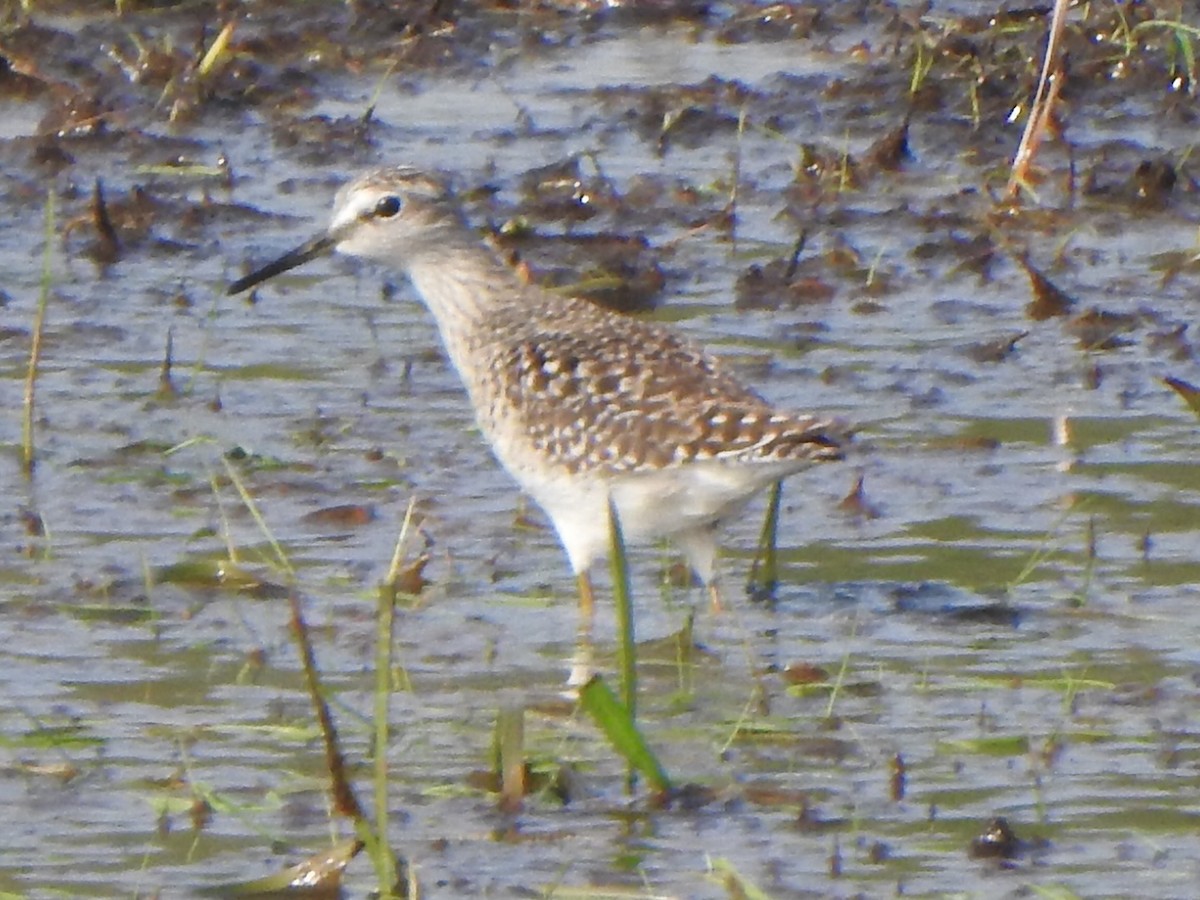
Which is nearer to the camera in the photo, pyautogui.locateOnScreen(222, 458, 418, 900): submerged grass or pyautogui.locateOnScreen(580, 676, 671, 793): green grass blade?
pyautogui.locateOnScreen(222, 458, 418, 900): submerged grass

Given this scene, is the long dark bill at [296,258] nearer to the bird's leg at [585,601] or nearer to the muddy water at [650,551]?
the muddy water at [650,551]

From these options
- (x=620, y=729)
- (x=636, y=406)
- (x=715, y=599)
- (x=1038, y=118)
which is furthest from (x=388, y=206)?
(x=1038, y=118)

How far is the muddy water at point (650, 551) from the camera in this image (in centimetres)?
577

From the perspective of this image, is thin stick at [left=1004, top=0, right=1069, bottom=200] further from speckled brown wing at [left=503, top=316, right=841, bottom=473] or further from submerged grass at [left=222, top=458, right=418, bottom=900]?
submerged grass at [left=222, top=458, right=418, bottom=900]

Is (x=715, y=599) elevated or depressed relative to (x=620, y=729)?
elevated

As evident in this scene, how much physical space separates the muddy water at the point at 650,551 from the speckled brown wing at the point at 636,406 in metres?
0.45

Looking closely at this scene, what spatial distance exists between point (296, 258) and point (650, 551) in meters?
1.32

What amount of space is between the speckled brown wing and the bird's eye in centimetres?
70

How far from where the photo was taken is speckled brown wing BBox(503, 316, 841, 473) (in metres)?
6.74

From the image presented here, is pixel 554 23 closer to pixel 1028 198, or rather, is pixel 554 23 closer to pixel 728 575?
pixel 1028 198

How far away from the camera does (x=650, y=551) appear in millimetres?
7816

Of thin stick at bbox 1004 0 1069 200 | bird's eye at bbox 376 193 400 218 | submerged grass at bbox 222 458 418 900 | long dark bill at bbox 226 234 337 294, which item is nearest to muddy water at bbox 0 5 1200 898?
thin stick at bbox 1004 0 1069 200

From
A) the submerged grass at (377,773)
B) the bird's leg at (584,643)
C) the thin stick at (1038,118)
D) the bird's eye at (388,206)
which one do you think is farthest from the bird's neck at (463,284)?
the thin stick at (1038,118)

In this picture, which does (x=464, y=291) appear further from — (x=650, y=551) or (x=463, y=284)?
(x=650, y=551)
